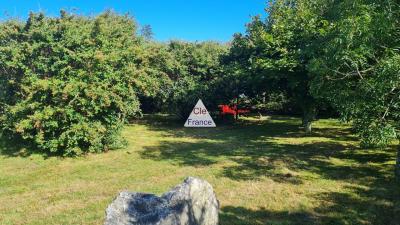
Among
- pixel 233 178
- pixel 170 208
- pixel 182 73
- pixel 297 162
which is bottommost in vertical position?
pixel 233 178

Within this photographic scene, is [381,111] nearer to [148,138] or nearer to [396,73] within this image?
[396,73]

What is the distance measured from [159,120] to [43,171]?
43.5ft

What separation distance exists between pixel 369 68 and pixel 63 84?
361 inches

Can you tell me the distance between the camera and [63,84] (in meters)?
13.0

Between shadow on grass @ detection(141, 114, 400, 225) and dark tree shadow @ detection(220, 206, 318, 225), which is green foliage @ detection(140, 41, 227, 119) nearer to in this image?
shadow on grass @ detection(141, 114, 400, 225)

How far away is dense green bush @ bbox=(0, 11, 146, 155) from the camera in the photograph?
13.1 metres

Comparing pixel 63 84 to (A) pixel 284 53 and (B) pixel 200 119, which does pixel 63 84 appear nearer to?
(B) pixel 200 119

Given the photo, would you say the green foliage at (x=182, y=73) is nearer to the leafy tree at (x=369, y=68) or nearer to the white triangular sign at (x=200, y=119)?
the white triangular sign at (x=200, y=119)

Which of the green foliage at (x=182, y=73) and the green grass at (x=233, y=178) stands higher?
the green foliage at (x=182, y=73)

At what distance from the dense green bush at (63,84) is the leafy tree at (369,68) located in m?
7.31

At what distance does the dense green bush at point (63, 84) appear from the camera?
42.8 ft

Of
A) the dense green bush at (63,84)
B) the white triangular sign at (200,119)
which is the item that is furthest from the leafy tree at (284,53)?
the dense green bush at (63,84)

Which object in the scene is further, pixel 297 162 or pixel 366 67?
pixel 297 162

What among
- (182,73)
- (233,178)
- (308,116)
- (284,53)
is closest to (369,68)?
(233,178)
